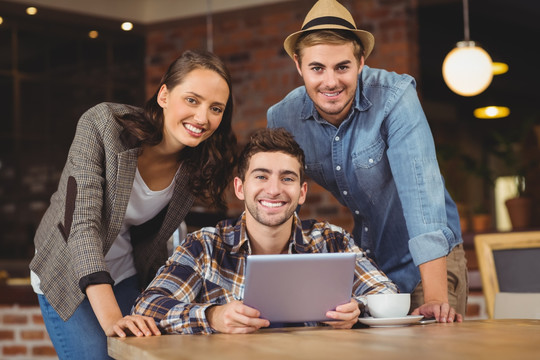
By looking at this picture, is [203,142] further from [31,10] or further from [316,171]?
[31,10]

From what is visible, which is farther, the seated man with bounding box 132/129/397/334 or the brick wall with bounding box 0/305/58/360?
the brick wall with bounding box 0/305/58/360

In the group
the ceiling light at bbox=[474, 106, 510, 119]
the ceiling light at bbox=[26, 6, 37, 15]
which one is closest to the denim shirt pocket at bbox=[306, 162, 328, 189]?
the ceiling light at bbox=[26, 6, 37, 15]

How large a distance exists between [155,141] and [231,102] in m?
0.26

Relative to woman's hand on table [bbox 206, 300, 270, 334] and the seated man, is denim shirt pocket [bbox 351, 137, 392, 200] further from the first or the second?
woman's hand on table [bbox 206, 300, 270, 334]

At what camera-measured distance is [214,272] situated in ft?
5.84

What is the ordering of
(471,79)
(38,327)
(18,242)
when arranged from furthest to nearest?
(18,242), (471,79), (38,327)

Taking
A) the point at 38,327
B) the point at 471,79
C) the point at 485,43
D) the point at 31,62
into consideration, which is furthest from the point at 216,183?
the point at 485,43

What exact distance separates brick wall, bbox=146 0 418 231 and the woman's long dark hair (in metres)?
2.70

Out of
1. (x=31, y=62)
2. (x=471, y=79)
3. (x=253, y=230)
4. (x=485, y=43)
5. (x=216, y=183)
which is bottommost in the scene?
(x=253, y=230)

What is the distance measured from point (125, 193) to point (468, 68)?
3368 millimetres

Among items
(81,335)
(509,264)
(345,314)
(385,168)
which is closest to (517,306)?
(509,264)

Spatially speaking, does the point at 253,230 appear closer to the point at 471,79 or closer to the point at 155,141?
the point at 155,141

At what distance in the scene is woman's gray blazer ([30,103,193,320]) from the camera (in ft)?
5.67

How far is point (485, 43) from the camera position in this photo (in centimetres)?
735
